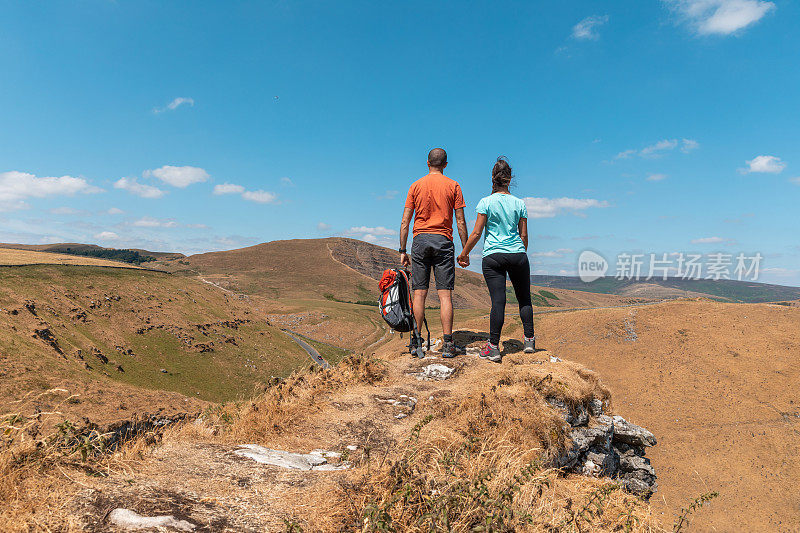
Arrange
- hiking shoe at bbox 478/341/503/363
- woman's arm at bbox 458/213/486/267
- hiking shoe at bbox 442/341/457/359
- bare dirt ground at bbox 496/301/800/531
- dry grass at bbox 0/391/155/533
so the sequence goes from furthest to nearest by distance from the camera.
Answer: bare dirt ground at bbox 496/301/800/531, hiking shoe at bbox 442/341/457/359, hiking shoe at bbox 478/341/503/363, woman's arm at bbox 458/213/486/267, dry grass at bbox 0/391/155/533

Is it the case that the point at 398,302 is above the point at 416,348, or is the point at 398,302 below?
above

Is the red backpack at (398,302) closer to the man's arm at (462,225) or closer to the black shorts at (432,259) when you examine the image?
the black shorts at (432,259)

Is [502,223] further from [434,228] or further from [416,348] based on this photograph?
[416,348]

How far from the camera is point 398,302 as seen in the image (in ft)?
27.8

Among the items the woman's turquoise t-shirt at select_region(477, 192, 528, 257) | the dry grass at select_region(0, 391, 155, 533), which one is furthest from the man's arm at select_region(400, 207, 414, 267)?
the dry grass at select_region(0, 391, 155, 533)

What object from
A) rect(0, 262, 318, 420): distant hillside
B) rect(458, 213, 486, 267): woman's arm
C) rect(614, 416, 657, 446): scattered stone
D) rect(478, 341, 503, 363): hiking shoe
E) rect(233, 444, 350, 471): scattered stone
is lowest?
rect(0, 262, 318, 420): distant hillside

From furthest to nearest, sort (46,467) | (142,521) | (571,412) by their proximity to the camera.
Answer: (571,412) < (46,467) < (142,521)

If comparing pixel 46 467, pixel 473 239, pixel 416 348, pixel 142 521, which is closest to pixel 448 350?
pixel 416 348

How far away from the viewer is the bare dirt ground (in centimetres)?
1593

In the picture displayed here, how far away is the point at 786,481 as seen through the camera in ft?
52.9

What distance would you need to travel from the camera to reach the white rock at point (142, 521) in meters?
2.64

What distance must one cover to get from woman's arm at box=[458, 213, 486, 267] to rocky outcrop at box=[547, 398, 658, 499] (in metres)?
3.06

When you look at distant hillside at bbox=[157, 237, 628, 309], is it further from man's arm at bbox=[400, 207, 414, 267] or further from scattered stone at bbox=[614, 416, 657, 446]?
scattered stone at bbox=[614, 416, 657, 446]

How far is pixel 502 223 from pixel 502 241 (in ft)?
1.17
